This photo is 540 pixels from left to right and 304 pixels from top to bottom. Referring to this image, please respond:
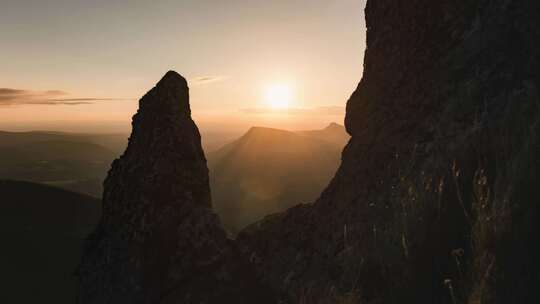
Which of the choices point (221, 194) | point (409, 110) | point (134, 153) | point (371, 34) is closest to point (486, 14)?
point (409, 110)

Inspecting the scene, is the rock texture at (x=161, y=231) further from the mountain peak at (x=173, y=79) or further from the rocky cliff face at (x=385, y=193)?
the mountain peak at (x=173, y=79)

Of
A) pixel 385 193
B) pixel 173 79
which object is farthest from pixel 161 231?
pixel 385 193

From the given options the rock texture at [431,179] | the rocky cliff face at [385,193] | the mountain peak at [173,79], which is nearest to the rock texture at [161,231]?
the rocky cliff face at [385,193]

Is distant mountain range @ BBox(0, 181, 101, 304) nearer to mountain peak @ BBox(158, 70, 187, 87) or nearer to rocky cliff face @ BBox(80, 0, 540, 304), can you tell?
mountain peak @ BBox(158, 70, 187, 87)

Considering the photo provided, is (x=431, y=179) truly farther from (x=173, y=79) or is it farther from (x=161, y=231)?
(x=173, y=79)

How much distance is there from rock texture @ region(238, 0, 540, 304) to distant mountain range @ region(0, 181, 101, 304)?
103 ft

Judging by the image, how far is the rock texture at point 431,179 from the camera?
4.04 meters

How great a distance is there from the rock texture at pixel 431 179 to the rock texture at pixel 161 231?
120 cm

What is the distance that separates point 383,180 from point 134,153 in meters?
6.94

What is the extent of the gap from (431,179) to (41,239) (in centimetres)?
6337

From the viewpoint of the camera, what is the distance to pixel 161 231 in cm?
1145

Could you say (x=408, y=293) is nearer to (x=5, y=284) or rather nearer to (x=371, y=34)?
(x=371, y=34)

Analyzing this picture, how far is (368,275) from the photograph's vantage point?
571cm

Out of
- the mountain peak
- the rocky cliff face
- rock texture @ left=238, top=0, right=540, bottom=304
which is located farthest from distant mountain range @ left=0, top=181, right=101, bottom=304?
rock texture @ left=238, top=0, right=540, bottom=304
